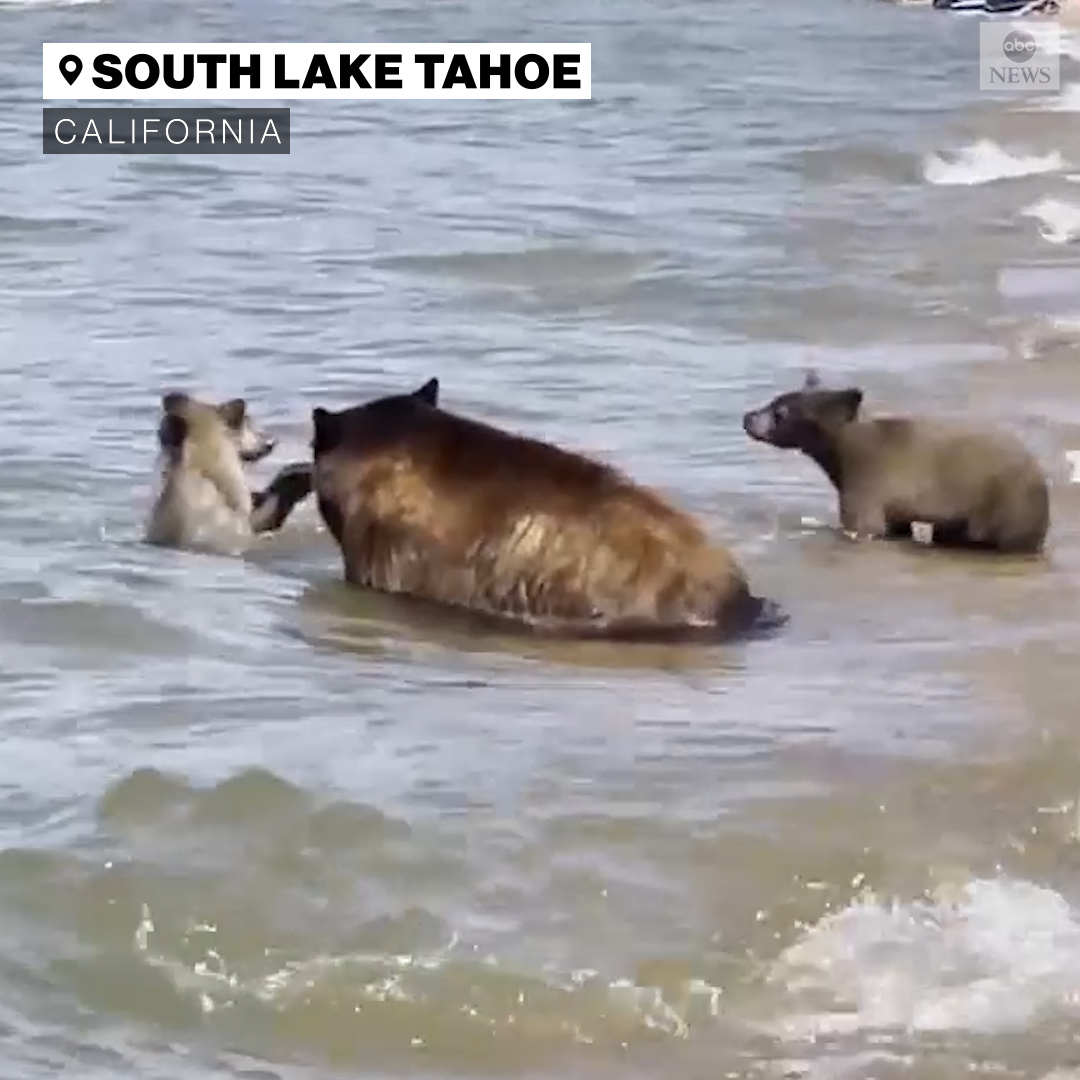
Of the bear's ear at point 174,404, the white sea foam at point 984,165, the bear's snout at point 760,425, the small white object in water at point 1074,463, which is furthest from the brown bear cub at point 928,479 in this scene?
the white sea foam at point 984,165

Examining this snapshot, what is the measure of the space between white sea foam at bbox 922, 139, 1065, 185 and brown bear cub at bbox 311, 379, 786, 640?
1339cm

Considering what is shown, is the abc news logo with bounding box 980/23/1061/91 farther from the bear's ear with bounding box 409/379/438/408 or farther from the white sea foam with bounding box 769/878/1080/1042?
the white sea foam with bounding box 769/878/1080/1042

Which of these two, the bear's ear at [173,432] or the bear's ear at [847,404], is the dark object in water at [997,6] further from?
the bear's ear at [173,432]

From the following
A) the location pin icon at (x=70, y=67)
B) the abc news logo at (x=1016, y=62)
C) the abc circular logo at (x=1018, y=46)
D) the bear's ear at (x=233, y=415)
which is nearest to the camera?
the bear's ear at (x=233, y=415)

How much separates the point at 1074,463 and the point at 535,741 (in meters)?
4.55

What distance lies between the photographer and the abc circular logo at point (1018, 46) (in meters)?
32.3

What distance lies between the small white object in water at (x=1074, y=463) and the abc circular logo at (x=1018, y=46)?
21473 mm

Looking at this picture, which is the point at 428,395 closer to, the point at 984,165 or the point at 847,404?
the point at 847,404

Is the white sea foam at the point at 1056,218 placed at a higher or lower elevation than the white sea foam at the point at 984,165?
lower

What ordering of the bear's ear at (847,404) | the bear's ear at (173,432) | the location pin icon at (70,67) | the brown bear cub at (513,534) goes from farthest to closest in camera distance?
the location pin icon at (70,67) < the bear's ear at (847,404) < the bear's ear at (173,432) < the brown bear cub at (513,534)

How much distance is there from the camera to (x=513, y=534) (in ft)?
27.3

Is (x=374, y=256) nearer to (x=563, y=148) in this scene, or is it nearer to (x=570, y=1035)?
(x=563, y=148)

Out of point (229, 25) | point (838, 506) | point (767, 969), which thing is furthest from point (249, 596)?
point (229, 25)

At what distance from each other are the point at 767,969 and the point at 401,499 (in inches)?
127
